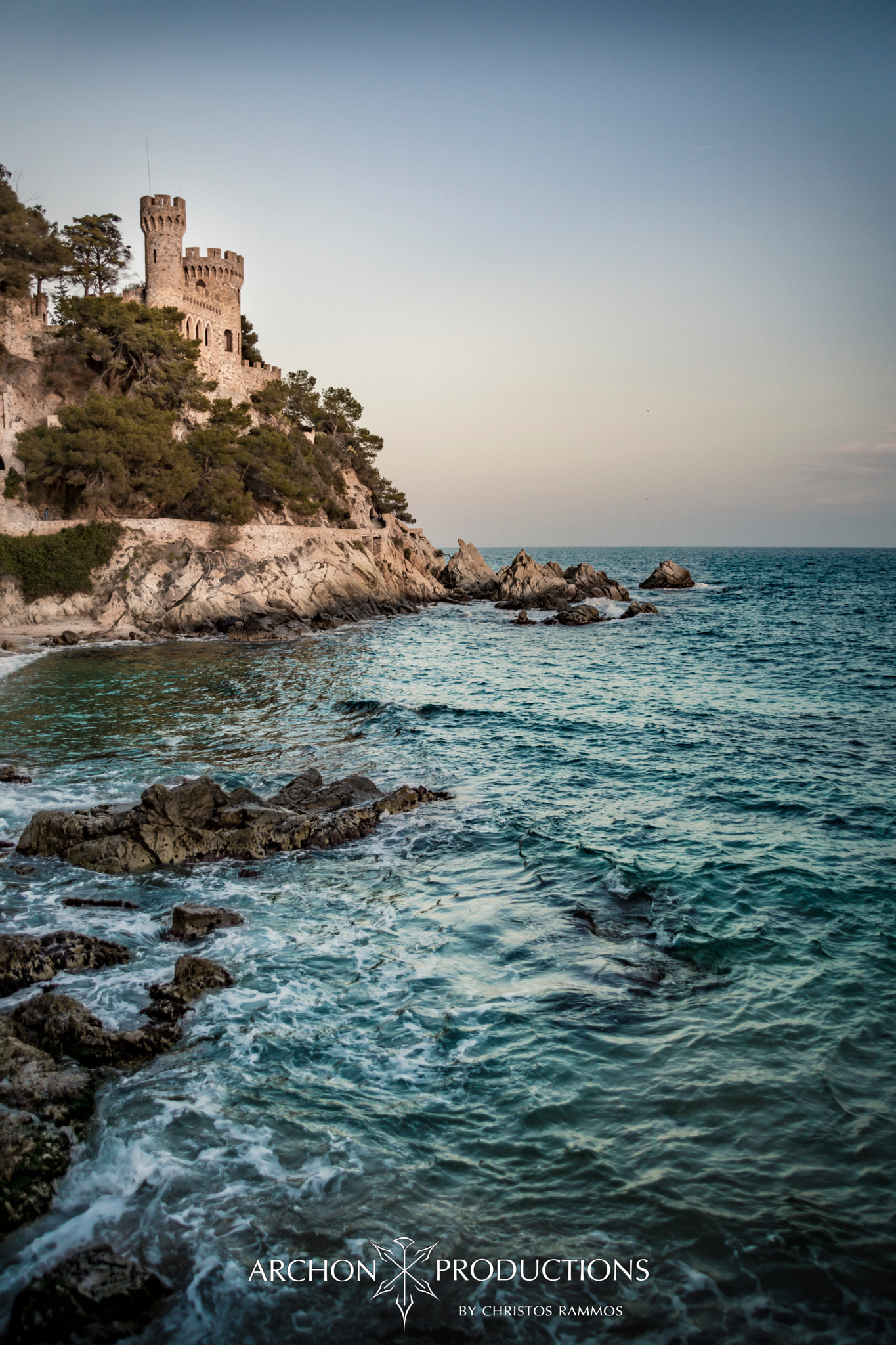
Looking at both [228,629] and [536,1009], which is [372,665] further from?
[536,1009]

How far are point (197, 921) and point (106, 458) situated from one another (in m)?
33.9

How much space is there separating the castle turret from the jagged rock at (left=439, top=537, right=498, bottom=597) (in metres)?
29.0

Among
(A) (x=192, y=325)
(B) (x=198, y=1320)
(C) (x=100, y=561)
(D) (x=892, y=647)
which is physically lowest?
(B) (x=198, y=1320)

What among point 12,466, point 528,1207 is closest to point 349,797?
point 528,1207

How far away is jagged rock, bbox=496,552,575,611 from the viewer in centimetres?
5841

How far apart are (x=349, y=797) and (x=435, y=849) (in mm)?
2560

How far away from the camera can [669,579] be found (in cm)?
7438

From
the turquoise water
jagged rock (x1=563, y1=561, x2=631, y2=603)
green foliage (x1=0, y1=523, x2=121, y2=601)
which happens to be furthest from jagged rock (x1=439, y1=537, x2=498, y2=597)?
the turquoise water

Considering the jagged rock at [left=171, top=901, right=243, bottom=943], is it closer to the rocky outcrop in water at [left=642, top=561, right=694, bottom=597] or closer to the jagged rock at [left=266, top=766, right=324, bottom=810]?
the jagged rock at [left=266, top=766, right=324, bottom=810]

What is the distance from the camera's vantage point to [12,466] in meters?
40.0

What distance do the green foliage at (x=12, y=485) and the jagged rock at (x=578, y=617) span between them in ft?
98.4

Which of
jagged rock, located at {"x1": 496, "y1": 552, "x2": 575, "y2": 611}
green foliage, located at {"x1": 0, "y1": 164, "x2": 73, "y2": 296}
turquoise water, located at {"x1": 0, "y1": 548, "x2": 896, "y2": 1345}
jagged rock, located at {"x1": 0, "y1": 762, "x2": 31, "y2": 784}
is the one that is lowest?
turquoise water, located at {"x1": 0, "y1": 548, "x2": 896, "y2": 1345}

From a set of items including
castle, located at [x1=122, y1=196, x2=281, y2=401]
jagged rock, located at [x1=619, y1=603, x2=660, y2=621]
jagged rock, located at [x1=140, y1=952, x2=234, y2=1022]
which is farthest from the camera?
jagged rock, located at [x1=619, y1=603, x2=660, y2=621]

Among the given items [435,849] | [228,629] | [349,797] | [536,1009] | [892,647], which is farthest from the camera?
[228,629]
